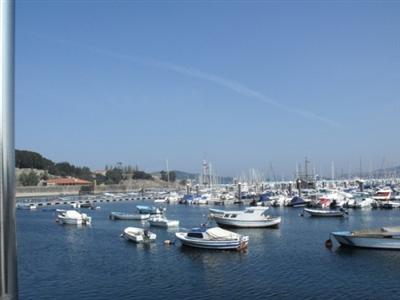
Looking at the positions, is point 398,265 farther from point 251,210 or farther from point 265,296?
point 251,210

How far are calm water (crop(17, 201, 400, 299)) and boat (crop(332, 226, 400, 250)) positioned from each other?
639 mm

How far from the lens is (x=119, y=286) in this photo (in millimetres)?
23812

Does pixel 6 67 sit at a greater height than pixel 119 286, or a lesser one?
greater

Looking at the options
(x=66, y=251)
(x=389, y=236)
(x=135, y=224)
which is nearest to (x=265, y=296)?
(x=389, y=236)

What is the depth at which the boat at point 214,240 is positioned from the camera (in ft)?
111

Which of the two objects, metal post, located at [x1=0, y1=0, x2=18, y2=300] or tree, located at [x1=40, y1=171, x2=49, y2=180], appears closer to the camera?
metal post, located at [x1=0, y1=0, x2=18, y2=300]

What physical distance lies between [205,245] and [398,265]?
12.9 meters

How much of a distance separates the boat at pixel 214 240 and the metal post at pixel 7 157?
31692 millimetres

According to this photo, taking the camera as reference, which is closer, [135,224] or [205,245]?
[205,245]

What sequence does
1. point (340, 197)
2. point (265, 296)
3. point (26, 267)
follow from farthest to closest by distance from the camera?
point (340, 197), point (26, 267), point (265, 296)

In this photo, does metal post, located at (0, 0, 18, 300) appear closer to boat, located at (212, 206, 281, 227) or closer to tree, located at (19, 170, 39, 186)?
boat, located at (212, 206, 281, 227)

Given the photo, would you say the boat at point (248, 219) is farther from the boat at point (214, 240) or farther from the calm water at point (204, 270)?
the boat at point (214, 240)

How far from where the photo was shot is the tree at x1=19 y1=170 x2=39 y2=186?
170125mm

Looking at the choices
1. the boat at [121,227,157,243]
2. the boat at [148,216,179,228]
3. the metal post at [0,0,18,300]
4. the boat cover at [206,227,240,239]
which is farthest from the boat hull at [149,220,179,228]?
the metal post at [0,0,18,300]
